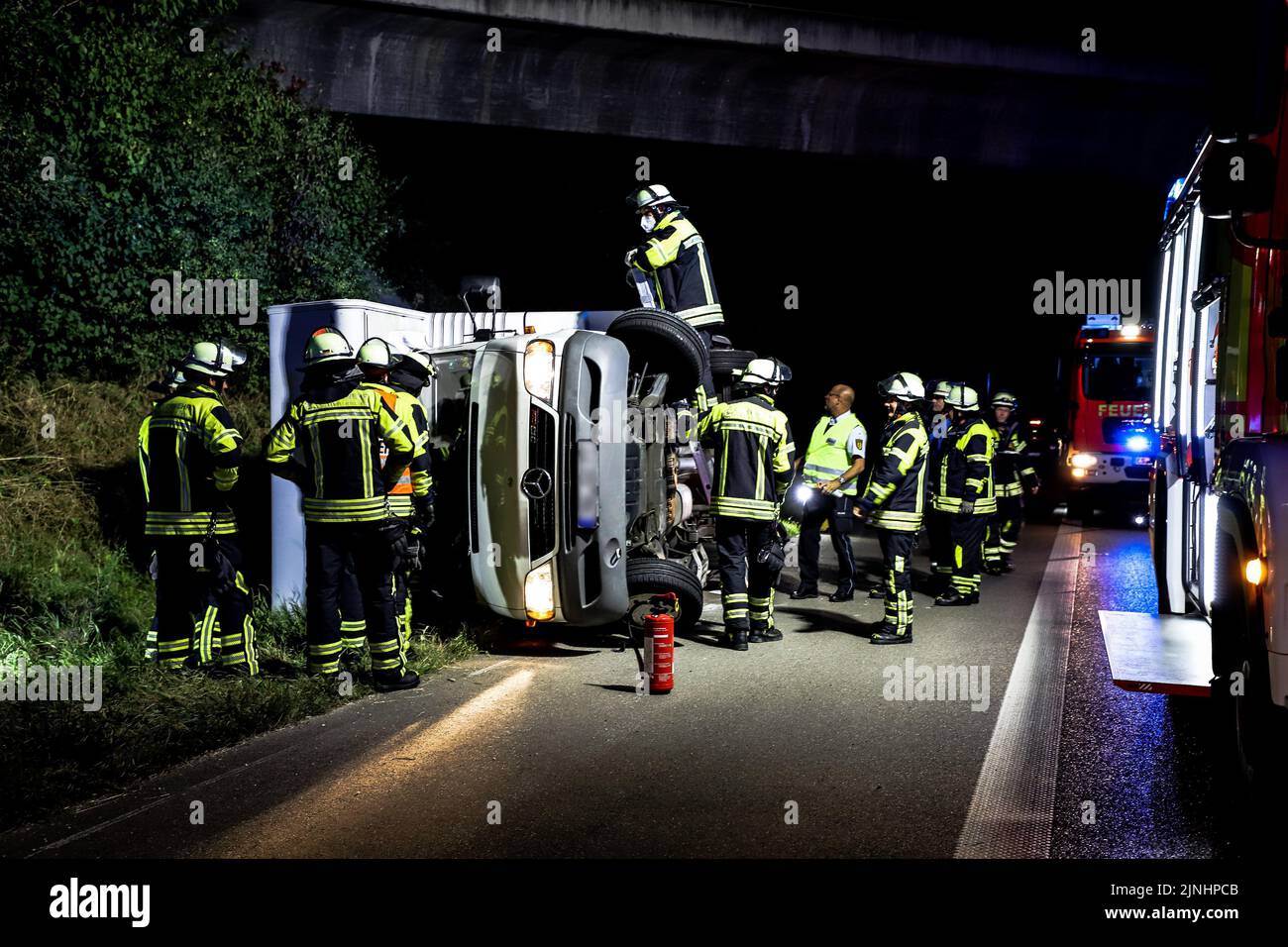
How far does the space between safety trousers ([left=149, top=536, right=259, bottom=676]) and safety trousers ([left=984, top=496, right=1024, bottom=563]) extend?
273 inches

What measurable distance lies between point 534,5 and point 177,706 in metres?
11.2

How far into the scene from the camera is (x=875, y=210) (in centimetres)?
1955

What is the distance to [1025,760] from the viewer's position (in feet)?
16.4

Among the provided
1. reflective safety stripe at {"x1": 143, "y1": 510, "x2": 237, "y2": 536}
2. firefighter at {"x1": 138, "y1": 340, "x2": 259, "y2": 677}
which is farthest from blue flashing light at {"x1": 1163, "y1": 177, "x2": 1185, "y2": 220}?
reflective safety stripe at {"x1": 143, "y1": 510, "x2": 237, "y2": 536}

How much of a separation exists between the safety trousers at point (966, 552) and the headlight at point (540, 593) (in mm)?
3971

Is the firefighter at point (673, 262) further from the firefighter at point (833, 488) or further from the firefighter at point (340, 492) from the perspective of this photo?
the firefighter at point (340, 492)

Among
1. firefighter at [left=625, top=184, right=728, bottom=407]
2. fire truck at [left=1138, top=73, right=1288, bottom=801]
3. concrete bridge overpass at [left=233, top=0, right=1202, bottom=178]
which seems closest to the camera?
fire truck at [left=1138, top=73, right=1288, bottom=801]

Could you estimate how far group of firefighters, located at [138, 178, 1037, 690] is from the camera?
6129 millimetres

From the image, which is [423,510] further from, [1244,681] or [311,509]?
[1244,681]

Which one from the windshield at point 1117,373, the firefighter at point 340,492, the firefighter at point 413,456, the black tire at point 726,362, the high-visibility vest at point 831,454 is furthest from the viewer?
the windshield at point 1117,373

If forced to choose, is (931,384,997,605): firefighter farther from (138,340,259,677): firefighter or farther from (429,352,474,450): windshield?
(138,340,259,677): firefighter

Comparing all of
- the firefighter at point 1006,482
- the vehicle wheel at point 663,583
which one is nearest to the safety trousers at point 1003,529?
the firefighter at point 1006,482

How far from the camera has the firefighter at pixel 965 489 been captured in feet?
30.5

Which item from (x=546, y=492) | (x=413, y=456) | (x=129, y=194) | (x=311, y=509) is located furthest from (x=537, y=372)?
(x=129, y=194)
